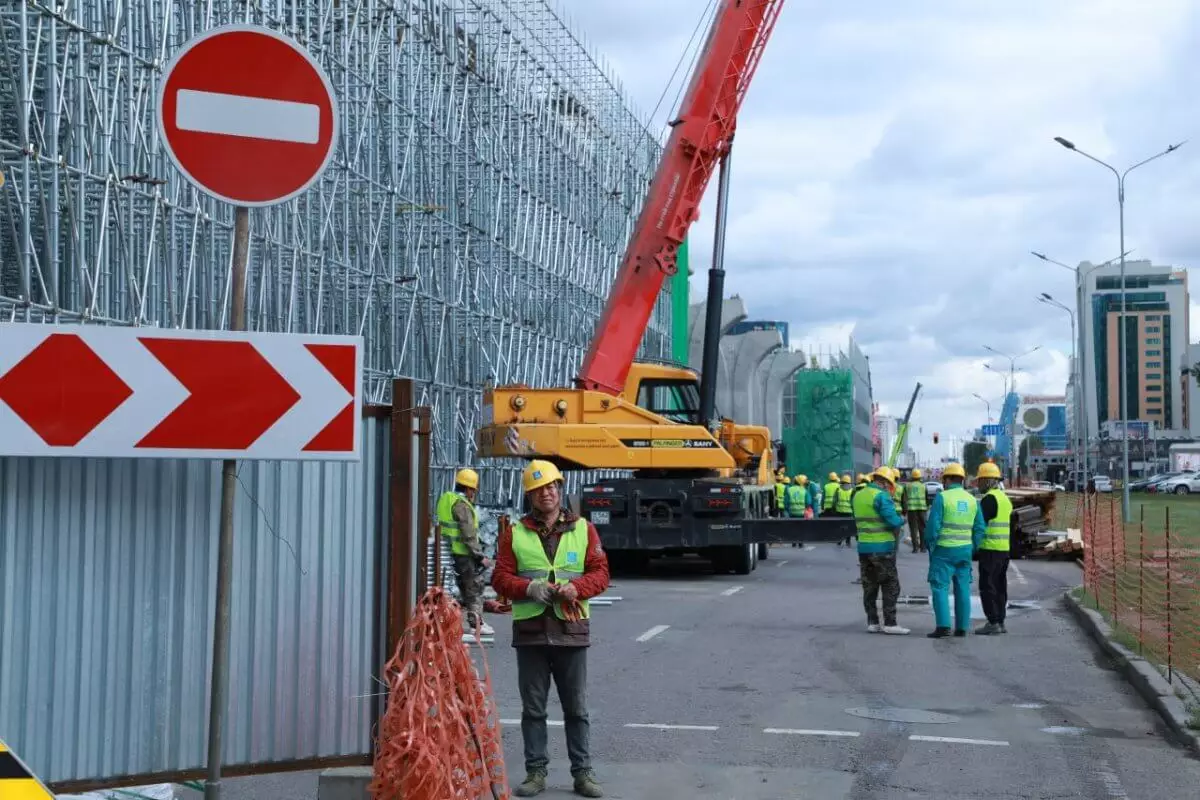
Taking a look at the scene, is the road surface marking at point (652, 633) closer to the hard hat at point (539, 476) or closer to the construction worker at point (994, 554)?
the construction worker at point (994, 554)

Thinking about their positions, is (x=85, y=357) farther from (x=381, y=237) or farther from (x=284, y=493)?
(x=381, y=237)

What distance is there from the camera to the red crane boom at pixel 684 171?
2098cm

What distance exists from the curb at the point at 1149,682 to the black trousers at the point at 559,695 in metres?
3.91

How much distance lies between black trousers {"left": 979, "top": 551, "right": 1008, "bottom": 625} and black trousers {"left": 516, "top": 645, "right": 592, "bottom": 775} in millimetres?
9212

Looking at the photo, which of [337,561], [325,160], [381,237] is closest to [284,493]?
[337,561]

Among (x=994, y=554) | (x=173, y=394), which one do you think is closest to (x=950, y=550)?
(x=994, y=554)

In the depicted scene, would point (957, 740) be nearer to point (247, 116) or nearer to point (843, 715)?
point (843, 715)

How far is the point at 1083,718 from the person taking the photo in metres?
10.4

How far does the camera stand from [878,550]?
15.9 metres

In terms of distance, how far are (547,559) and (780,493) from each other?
2427 cm

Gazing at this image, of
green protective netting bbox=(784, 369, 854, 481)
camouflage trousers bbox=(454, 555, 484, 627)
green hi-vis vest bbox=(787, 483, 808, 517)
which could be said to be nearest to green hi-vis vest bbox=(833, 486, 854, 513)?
green hi-vis vest bbox=(787, 483, 808, 517)

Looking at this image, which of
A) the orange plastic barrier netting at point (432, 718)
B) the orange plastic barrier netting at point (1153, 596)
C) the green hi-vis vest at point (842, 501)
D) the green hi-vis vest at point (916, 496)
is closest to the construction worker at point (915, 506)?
the green hi-vis vest at point (916, 496)

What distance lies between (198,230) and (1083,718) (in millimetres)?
15574

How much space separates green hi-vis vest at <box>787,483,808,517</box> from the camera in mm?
32625
